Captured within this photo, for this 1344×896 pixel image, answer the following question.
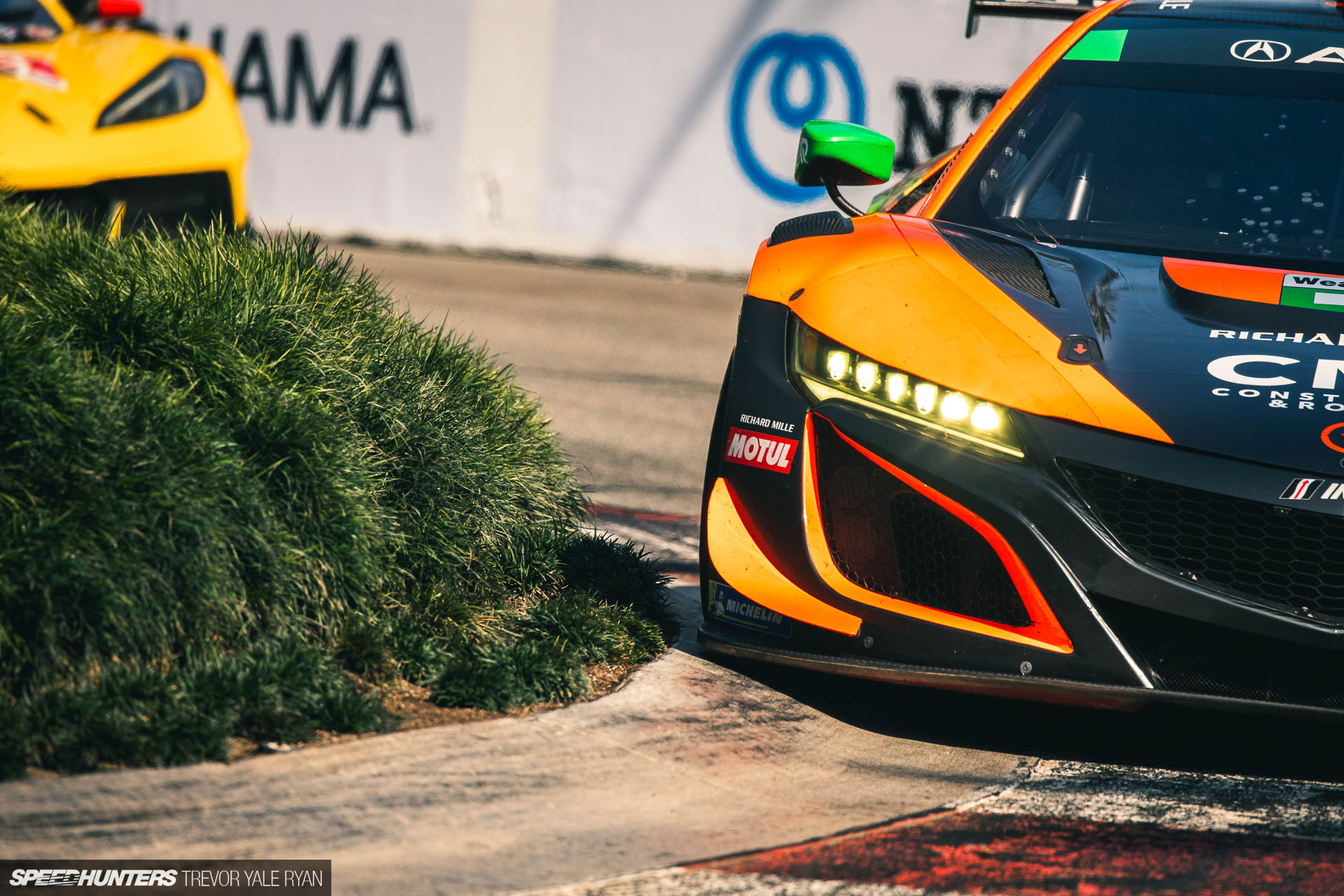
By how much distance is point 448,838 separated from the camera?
9.04ft

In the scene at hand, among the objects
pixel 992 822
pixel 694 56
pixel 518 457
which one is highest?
pixel 694 56

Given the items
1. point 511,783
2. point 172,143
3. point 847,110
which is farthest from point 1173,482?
point 847,110

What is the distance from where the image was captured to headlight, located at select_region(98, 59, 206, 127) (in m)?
6.72

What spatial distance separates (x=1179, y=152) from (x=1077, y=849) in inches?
84.3

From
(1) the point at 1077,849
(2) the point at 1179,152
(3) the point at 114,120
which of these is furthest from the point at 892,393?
(3) the point at 114,120

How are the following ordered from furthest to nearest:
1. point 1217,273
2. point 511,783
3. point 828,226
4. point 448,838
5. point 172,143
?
point 172,143
point 828,226
point 1217,273
point 511,783
point 448,838

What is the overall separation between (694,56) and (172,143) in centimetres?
684

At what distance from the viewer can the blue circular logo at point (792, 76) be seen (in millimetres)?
12773

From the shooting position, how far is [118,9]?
754 centimetres

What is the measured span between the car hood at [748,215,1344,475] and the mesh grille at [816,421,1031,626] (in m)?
0.26

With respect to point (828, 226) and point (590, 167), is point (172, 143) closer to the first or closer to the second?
point (828, 226)

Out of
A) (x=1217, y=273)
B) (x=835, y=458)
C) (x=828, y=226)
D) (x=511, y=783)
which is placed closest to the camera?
(x=511, y=783)

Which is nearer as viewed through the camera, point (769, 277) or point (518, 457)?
point (769, 277)

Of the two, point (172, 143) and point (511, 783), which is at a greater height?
point (172, 143)
